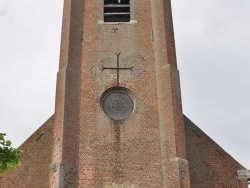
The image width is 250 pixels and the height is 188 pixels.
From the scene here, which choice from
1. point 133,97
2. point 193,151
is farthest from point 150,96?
point 193,151

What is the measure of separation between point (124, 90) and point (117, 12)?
346 cm

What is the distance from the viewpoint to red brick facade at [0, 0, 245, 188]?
1325 cm

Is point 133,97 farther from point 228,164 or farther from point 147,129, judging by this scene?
point 228,164

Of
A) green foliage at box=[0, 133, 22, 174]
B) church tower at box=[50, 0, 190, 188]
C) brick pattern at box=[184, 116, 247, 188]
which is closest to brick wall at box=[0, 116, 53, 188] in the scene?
church tower at box=[50, 0, 190, 188]

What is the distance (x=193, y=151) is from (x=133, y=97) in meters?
3.02

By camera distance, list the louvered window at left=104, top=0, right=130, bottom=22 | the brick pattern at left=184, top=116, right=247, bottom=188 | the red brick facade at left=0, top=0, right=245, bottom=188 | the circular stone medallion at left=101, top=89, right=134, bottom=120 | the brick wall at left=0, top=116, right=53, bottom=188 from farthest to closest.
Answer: the louvered window at left=104, top=0, right=130, bottom=22 < the brick pattern at left=184, top=116, right=247, bottom=188 < the circular stone medallion at left=101, top=89, right=134, bottom=120 < the brick wall at left=0, top=116, right=53, bottom=188 < the red brick facade at left=0, top=0, right=245, bottom=188

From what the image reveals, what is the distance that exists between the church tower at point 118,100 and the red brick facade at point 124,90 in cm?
3

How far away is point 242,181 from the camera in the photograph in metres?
15.4

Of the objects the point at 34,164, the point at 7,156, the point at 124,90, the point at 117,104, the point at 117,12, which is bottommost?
the point at 7,156

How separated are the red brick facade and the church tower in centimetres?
3

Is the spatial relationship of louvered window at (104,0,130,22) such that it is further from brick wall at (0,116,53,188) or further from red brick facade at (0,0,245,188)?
brick wall at (0,116,53,188)

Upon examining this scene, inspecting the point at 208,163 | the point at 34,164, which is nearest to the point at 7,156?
the point at 34,164

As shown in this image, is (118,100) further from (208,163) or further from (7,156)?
(7,156)

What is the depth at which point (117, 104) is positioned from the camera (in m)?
14.8
